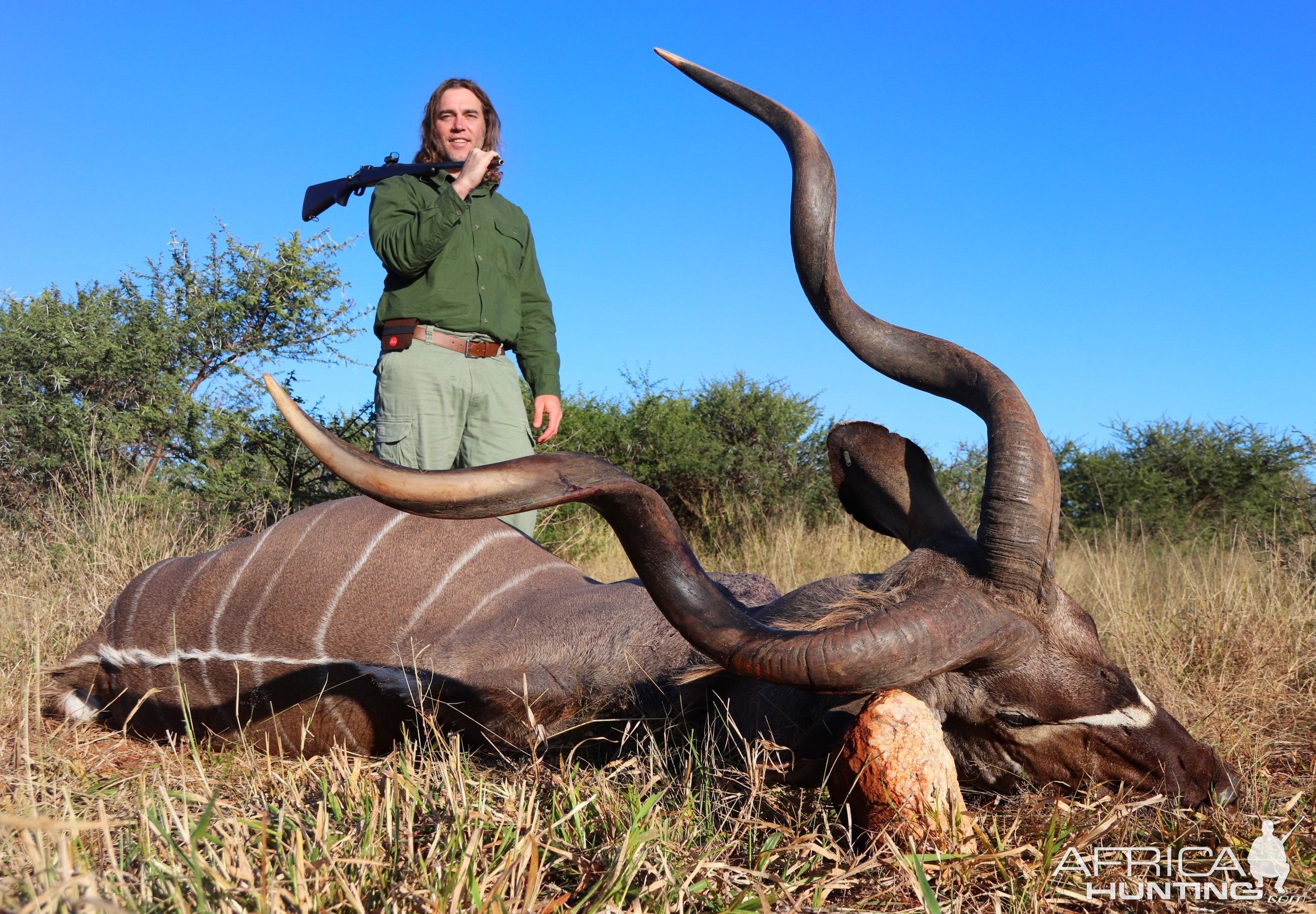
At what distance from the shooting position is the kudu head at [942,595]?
2.05 meters

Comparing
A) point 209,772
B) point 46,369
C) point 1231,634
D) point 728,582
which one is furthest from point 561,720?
point 46,369

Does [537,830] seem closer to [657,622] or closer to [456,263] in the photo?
[657,622]

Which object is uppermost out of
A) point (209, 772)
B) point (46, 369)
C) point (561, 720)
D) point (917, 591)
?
point (46, 369)

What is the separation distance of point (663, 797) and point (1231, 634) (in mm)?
3268

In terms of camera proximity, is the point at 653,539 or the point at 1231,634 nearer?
the point at 653,539

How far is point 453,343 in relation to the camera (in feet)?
15.4

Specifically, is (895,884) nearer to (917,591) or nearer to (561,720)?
(917,591)

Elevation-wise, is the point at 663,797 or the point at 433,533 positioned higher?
the point at 433,533

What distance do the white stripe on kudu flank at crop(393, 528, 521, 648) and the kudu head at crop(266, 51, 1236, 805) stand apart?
1.21m

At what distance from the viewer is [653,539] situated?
7.33 feet

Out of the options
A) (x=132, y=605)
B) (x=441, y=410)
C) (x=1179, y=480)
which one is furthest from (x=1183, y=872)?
(x=1179, y=480)

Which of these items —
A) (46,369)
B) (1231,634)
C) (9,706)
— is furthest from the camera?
(46,369)

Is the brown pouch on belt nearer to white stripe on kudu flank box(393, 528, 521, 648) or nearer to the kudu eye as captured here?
white stripe on kudu flank box(393, 528, 521, 648)

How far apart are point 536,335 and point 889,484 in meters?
2.88
